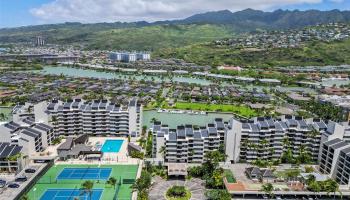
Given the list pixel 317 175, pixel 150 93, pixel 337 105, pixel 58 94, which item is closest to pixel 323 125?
pixel 317 175

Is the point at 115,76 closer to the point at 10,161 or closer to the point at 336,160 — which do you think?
the point at 10,161

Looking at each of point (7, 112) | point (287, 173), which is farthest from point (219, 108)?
point (7, 112)

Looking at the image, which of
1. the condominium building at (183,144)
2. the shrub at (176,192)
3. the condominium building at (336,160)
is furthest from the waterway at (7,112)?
the condominium building at (336,160)

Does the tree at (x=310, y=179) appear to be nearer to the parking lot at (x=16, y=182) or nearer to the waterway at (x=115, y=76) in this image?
the parking lot at (x=16, y=182)

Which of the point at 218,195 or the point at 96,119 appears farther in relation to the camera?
the point at 96,119

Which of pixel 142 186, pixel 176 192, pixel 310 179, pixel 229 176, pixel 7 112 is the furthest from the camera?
pixel 7 112

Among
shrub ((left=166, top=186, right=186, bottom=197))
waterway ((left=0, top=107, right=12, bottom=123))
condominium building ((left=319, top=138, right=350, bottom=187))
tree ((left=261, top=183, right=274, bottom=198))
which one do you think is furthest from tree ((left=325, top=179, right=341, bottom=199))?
waterway ((left=0, top=107, right=12, bottom=123))

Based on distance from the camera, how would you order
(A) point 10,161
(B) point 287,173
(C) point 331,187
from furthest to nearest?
(B) point 287,173 → (A) point 10,161 → (C) point 331,187

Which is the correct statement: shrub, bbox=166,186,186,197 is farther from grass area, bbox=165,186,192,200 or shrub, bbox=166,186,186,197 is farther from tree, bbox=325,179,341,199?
tree, bbox=325,179,341,199
